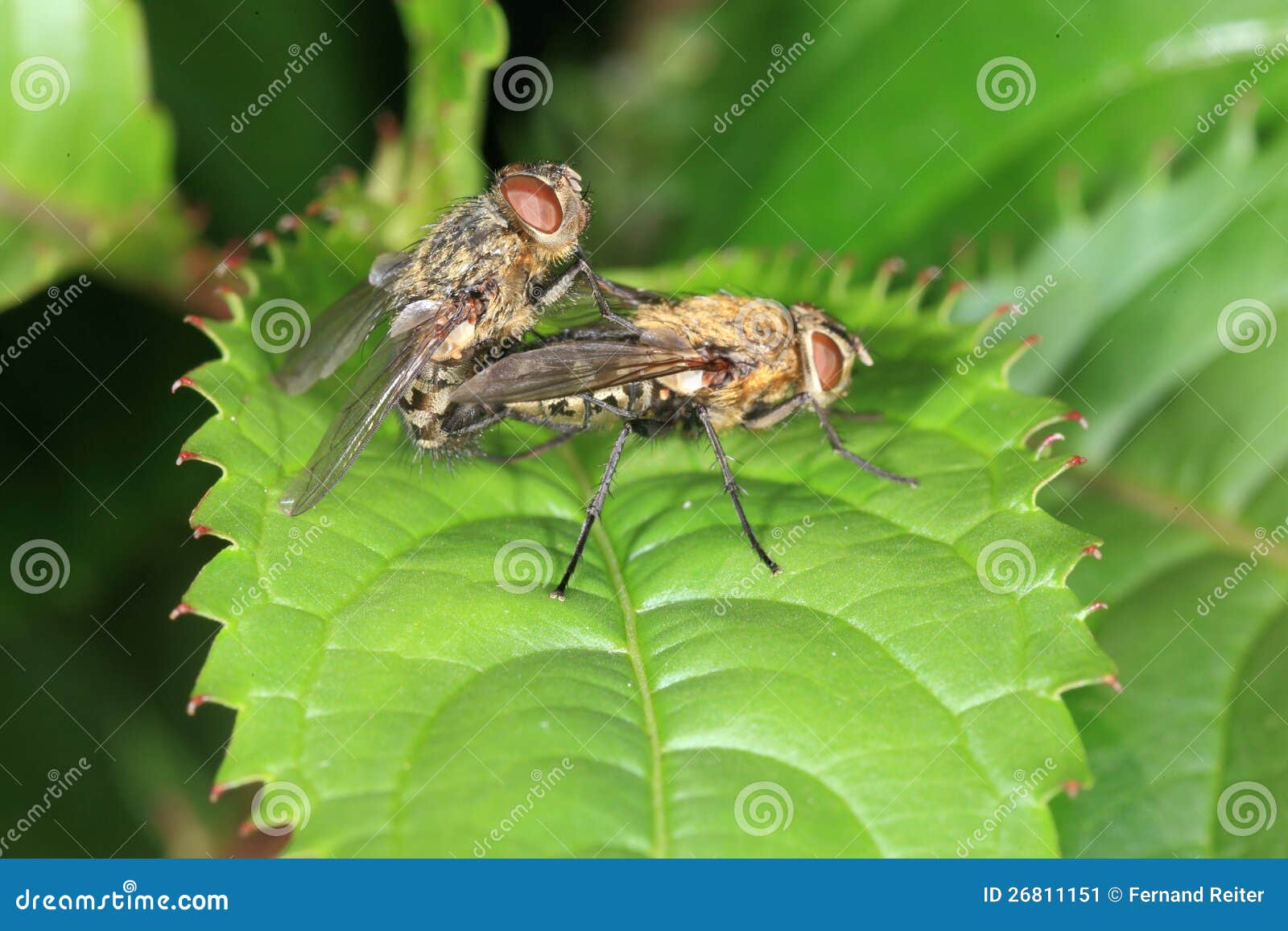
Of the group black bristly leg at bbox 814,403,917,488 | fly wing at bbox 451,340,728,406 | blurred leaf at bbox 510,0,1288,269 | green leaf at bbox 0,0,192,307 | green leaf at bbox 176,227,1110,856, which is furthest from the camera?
blurred leaf at bbox 510,0,1288,269

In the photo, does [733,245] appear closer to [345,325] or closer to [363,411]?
[345,325]

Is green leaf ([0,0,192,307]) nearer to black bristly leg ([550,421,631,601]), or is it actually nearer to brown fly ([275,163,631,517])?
brown fly ([275,163,631,517])

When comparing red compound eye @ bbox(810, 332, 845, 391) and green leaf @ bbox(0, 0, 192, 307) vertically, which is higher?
red compound eye @ bbox(810, 332, 845, 391)

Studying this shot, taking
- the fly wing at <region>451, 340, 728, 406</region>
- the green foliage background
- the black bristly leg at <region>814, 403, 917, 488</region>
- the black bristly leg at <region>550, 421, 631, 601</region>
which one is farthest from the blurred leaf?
the black bristly leg at <region>550, 421, 631, 601</region>

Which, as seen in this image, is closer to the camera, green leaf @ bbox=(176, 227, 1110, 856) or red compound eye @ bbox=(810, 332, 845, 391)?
green leaf @ bbox=(176, 227, 1110, 856)

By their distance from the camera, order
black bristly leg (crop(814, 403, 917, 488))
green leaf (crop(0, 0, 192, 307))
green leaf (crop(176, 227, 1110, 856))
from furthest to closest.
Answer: green leaf (crop(0, 0, 192, 307)) < black bristly leg (crop(814, 403, 917, 488)) < green leaf (crop(176, 227, 1110, 856))

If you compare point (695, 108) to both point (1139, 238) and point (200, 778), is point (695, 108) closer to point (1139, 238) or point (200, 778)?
point (1139, 238)

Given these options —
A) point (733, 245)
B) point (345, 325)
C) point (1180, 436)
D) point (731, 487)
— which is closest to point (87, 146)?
point (345, 325)

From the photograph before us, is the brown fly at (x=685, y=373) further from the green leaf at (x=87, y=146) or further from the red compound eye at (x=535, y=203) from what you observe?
the green leaf at (x=87, y=146)
